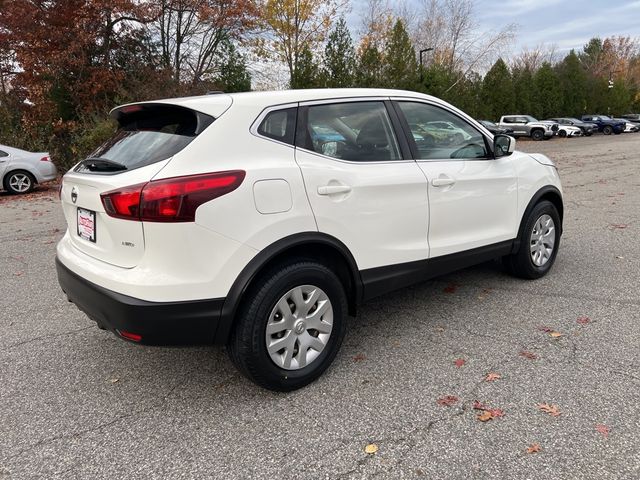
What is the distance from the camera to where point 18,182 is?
12.4m

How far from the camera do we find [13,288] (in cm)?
495

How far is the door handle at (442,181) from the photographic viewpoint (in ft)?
11.6

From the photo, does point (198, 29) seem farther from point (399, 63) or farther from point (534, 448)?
point (534, 448)

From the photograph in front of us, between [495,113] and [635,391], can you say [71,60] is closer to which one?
[635,391]

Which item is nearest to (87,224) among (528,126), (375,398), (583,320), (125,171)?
(125,171)

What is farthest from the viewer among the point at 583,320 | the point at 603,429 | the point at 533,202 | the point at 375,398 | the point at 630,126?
the point at 630,126

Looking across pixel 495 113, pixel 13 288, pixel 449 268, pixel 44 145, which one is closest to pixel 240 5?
pixel 44 145

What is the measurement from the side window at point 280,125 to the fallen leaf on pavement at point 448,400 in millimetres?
1728

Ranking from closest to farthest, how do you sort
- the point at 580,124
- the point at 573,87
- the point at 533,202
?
the point at 533,202 → the point at 580,124 → the point at 573,87

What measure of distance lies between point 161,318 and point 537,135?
36409 millimetres

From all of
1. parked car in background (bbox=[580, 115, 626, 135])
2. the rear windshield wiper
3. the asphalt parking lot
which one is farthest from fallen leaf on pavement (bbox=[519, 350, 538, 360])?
parked car in background (bbox=[580, 115, 626, 135])

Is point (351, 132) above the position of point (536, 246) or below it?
above

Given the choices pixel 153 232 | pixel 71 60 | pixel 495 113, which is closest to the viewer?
pixel 153 232

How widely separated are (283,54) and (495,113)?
17.2m
